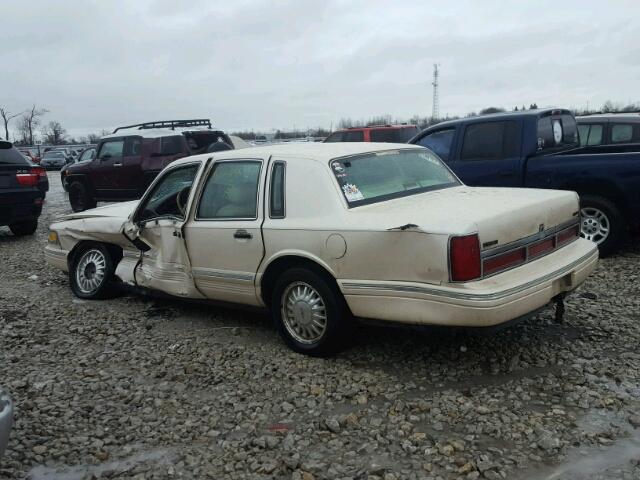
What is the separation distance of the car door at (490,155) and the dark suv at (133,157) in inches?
225

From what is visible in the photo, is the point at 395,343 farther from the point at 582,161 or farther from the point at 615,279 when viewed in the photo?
the point at 582,161

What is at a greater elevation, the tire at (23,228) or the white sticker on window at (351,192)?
the white sticker on window at (351,192)

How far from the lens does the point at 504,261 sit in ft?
12.6

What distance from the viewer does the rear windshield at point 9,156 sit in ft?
33.8

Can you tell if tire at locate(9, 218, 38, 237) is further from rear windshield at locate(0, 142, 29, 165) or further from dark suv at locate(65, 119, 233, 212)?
dark suv at locate(65, 119, 233, 212)

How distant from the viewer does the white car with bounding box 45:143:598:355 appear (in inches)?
145

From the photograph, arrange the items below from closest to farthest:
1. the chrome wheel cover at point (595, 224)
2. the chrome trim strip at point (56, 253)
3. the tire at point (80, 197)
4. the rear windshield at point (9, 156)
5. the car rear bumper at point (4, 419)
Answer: the car rear bumper at point (4, 419) → the chrome trim strip at point (56, 253) → the chrome wheel cover at point (595, 224) → the rear windshield at point (9, 156) → the tire at point (80, 197)

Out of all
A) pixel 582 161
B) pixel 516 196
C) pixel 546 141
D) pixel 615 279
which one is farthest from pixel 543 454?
pixel 546 141

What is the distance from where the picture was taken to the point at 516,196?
4461mm

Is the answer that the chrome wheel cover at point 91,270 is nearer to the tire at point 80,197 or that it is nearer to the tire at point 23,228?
the tire at point 23,228

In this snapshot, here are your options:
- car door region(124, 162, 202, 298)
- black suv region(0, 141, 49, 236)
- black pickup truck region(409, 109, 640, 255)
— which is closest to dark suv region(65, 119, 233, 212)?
black suv region(0, 141, 49, 236)

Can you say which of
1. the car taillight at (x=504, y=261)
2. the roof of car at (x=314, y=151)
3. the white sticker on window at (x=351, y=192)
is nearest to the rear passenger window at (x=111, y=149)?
the roof of car at (x=314, y=151)

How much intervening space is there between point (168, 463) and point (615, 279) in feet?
15.8

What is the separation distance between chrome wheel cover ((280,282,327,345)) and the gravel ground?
18 centimetres
